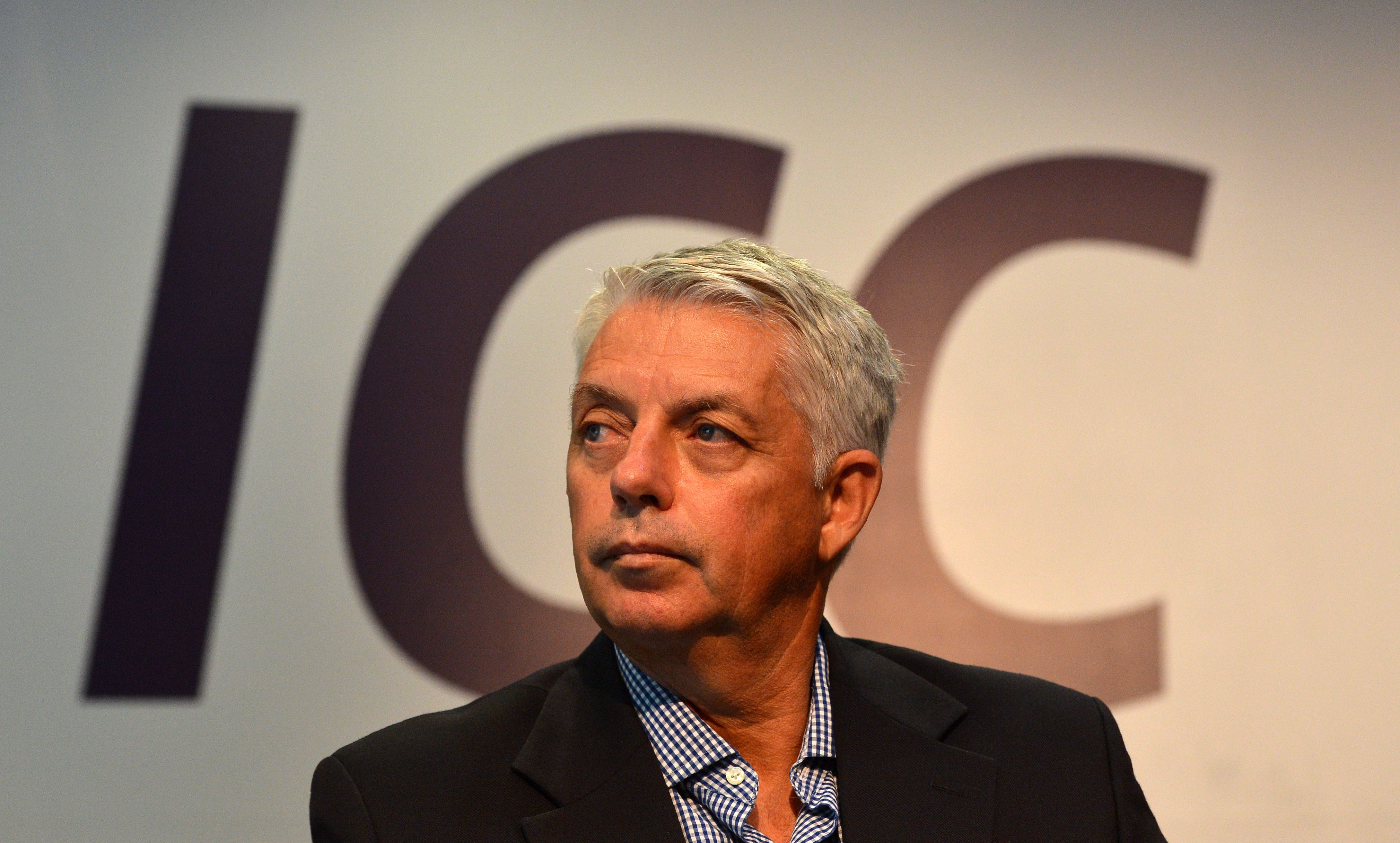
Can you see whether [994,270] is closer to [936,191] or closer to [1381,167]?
[936,191]

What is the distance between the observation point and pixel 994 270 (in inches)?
115

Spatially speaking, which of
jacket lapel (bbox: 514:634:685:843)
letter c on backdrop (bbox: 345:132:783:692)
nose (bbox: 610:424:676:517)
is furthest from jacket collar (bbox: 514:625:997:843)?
letter c on backdrop (bbox: 345:132:783:692)

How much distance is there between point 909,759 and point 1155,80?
210 cm

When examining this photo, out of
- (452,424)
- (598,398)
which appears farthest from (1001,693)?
(452,424)

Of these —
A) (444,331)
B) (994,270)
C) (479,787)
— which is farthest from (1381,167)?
(479,787)

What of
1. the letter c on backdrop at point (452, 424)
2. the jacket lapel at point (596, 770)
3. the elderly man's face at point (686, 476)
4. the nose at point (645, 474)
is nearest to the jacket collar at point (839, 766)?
the jacket lapel at point (596, 770)

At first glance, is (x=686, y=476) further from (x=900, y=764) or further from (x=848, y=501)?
(x=900, y=764)

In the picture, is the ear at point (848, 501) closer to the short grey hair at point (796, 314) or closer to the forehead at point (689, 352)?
the short grey hair at point (796, 314)

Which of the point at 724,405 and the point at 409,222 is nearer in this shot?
the point at 724,405

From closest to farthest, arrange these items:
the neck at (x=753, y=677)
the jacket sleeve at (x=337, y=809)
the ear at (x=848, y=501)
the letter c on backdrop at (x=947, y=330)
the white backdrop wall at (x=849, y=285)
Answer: the jacket sleeve at (x=337, y=809)
the neck at (x=753, y=677)
the ear at (x=848, y=501)
the white backdrop wall at (x=849, y=285)
the letter c on backdrop at (x=947, y=330)

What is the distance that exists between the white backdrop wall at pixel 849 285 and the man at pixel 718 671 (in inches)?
51.1

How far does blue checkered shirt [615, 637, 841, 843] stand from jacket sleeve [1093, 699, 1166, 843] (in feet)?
1.21

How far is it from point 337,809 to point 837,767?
1.85 feet

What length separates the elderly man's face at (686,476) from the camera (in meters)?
1.34
